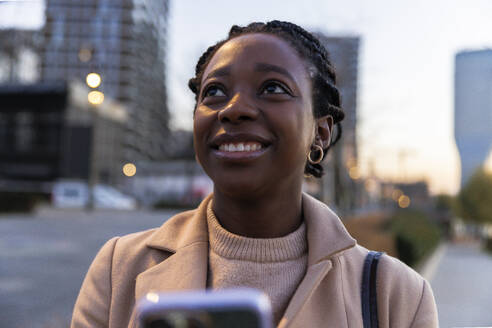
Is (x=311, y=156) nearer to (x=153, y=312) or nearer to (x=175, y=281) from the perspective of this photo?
(x=175, y=281)

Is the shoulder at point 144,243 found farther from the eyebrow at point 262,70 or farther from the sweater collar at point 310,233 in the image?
the eyebrow at point 262,70

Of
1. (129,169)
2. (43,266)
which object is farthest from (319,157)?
(129,169)

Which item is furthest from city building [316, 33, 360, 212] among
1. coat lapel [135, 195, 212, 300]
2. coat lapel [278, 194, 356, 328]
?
coat lapel [135, 195, 212, 300]

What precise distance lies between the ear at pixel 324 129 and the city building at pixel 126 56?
52194mm

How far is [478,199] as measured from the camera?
138 ft

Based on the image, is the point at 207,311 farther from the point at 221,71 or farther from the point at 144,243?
the point at 144,243

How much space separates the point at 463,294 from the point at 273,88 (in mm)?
11722

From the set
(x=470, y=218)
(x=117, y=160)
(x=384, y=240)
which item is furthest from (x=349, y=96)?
(x=117, y=160)

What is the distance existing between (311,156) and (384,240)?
823cm

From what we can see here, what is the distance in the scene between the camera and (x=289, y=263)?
1532 millimetres

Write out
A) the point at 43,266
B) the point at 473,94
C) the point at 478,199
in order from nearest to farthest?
the point at 473,94 < the point at 43,266 < the point at 478,199

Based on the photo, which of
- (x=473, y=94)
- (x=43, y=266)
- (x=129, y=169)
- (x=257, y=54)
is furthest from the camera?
(x=129, y=169)

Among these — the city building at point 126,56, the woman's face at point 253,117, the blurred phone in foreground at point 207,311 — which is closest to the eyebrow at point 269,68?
the woman's face at point 253,117

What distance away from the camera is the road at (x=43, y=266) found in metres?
5.59
